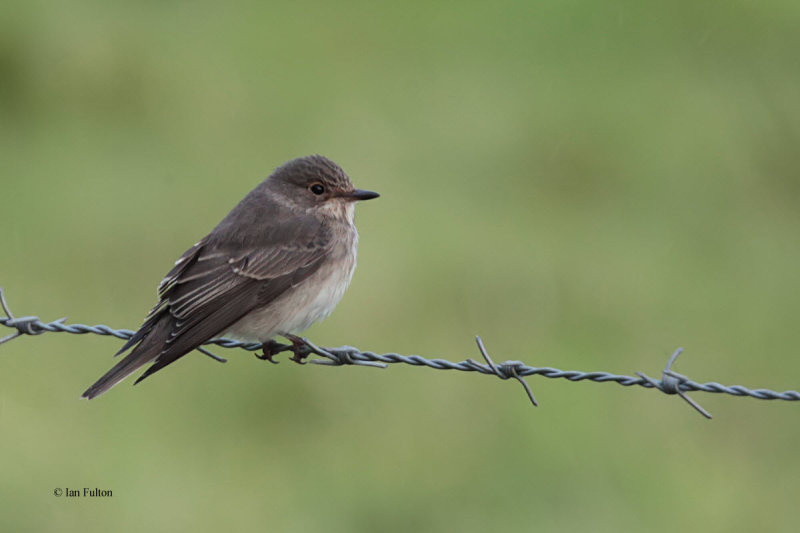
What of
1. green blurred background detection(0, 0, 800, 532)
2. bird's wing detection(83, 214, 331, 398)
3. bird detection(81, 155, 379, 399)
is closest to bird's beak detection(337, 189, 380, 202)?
bird detection(81, 155, 379, 399)

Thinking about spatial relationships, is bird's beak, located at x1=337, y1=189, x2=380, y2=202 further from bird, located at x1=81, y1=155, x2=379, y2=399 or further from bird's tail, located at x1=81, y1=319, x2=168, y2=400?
bird's tail, located at x1=81, y1=319, x2=168, y2=400

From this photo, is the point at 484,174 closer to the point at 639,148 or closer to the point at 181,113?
the point at 639,148

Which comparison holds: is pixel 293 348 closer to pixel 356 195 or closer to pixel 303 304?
pixel 303 304

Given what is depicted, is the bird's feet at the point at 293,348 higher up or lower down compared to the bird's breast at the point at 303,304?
lower down

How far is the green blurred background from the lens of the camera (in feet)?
28.6

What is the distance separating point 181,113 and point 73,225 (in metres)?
2.13

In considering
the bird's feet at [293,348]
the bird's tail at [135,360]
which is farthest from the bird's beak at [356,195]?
the bird's tail at [135,360]

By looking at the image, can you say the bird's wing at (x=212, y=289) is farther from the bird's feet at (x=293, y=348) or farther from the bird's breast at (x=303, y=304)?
the bird's feet at (x=293, y=348)

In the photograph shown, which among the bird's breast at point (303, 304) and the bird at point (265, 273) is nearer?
the bird at point (265, 273)

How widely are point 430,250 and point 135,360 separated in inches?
204

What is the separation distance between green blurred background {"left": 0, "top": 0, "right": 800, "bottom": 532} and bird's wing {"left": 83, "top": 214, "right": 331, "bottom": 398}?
2239mm

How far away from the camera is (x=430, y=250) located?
36.4 feet

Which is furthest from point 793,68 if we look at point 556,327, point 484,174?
point 556,327

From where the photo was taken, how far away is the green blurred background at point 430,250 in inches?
343
